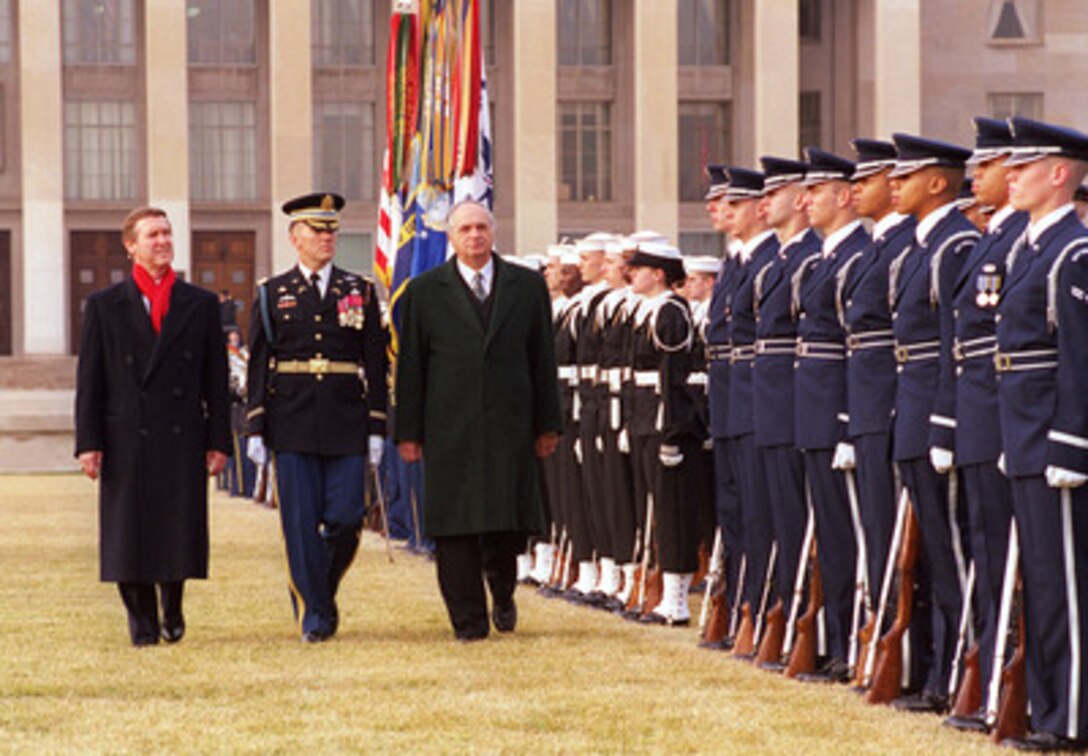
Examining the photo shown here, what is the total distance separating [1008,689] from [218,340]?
592cm

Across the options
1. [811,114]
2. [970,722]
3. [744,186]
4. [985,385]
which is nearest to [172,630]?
[744,186]

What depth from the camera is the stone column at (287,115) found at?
59.7 meters

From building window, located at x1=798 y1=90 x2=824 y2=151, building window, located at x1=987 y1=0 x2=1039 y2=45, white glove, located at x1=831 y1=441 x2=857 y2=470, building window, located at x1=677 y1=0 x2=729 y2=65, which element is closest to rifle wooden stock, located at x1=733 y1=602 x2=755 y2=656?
white glove, located at x1=831 y1=441 x2=857 y2=470

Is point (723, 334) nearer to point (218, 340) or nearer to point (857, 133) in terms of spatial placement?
point (218, 340)

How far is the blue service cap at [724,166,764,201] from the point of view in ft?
45.3

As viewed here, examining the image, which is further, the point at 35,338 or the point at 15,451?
the point at 35,338

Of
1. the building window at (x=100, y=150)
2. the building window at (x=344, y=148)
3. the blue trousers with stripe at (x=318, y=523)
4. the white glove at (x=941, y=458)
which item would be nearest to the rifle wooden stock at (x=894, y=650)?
the white glove at (x=941, y=458)

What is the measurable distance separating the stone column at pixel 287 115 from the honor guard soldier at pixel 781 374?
4668cm

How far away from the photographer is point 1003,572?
33.6ft

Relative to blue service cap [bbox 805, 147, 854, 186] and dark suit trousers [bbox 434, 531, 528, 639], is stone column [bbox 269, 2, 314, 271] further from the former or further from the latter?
blue service cap [bbox 805, 147, 854, 186]

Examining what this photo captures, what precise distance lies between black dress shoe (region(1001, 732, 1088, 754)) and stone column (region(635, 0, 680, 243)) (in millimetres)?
52151

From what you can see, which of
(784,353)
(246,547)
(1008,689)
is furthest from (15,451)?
(1008,689)

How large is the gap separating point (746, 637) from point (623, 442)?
353 cm

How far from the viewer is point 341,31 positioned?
212 feet
